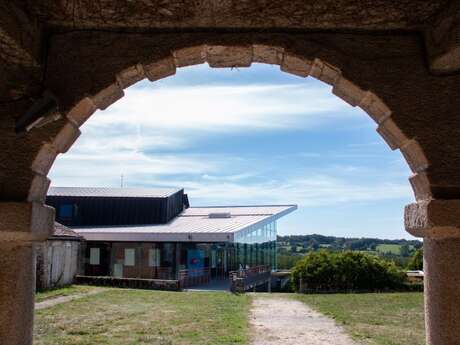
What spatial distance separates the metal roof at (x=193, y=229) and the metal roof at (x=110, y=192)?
163 cm

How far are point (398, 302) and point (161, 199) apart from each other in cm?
1425

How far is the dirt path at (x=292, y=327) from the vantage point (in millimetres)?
8453

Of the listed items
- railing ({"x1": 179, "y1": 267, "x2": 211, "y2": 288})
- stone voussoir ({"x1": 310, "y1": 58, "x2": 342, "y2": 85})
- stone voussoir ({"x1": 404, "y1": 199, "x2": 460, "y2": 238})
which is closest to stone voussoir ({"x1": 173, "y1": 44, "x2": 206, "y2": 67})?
stone voussoir ({"x1": 310, "y1": 58, "x2": 342, "y2": 85})

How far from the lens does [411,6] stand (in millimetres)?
3135

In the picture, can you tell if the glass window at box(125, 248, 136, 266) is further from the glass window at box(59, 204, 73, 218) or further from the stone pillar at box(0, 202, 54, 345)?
the stone pillar at box(0, 202, 54, 345)

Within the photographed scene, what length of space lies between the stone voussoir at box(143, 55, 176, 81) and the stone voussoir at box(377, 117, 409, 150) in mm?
1408

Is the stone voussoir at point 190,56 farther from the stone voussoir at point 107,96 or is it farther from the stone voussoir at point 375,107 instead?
the stone voussoir at point 375,107

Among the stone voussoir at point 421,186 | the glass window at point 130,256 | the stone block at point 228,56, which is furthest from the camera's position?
the glass window at point 130,256

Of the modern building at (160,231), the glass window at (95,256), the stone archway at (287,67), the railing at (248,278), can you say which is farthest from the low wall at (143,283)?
the stone archway at (287,67)

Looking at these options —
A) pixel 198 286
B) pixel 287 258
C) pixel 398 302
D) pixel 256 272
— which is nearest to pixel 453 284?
pixel 398 302

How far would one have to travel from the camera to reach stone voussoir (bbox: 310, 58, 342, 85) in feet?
10.8

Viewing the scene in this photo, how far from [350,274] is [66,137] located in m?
16.7

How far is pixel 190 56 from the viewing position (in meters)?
→ 3.43

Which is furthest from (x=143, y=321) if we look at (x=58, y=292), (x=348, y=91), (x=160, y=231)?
(x=160, y=231)
